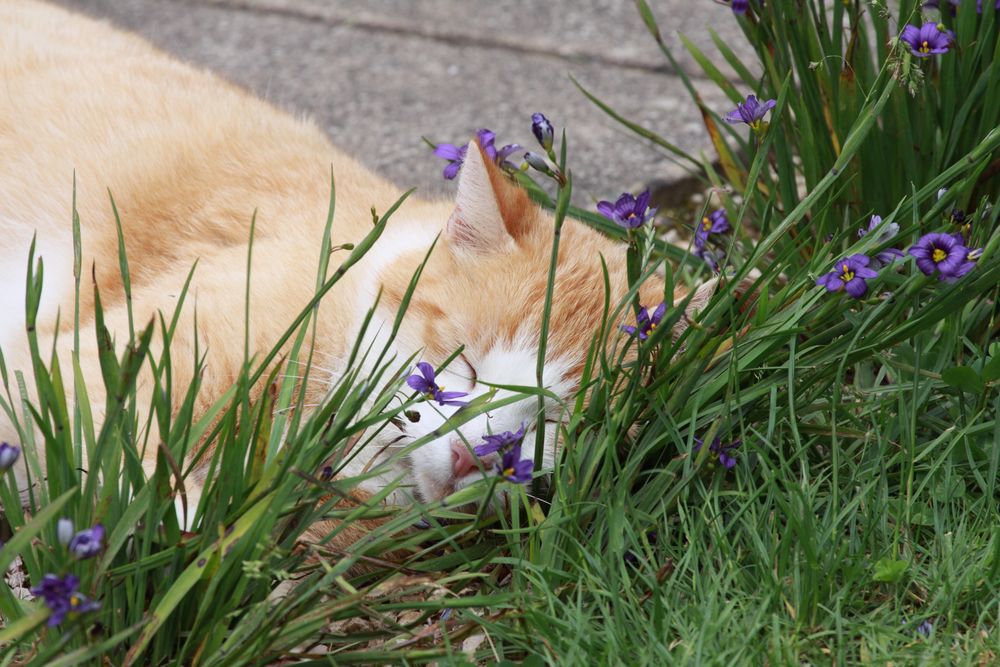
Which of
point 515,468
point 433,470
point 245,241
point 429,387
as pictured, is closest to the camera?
point 515,468

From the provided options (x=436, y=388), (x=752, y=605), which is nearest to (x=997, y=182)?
(x=752, y=605)

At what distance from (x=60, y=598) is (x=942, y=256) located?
1.51 meters

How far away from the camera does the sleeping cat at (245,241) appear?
221 centimetres

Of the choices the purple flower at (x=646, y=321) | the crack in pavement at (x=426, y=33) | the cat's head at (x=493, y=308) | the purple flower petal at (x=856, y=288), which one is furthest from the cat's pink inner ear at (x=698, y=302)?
the crack in pavement at (x=426, y=33)

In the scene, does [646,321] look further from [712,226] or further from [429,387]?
[712,226]

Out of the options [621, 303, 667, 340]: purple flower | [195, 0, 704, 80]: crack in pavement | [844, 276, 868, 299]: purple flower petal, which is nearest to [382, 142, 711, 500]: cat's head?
[621, 303, 667, 340]: purple flower

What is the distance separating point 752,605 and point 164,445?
3.22 feet

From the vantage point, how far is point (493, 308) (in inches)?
89.8

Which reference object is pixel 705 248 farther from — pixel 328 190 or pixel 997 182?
pixel 328 190

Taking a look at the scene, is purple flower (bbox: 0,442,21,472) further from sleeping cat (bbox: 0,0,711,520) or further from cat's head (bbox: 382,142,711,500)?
cat's head (bbox: 382,142,711,500)

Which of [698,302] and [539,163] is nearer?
[539,163]

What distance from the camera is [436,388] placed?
5.74ft

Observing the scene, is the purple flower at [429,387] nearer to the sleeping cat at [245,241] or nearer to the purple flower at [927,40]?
the sleeping cat at [245,241]

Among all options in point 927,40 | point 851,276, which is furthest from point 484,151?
point 927,40
